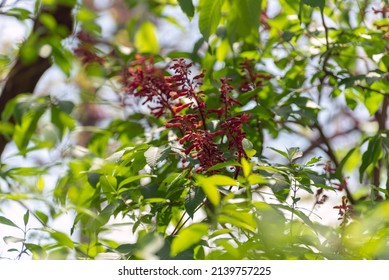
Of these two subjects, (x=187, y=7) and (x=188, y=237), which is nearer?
(x=188, y=237)

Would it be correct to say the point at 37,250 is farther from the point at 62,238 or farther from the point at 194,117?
the point at 194,117

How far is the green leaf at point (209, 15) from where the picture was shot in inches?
49.8

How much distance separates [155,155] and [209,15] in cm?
27

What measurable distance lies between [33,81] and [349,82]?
1118mm

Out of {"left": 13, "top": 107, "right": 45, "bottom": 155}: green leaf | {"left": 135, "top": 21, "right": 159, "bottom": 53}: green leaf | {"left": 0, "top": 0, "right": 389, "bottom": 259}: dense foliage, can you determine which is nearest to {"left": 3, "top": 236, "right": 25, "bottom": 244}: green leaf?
{"left": 0, "top": 0, "right": 389, "bottom": 259}: dense foliage

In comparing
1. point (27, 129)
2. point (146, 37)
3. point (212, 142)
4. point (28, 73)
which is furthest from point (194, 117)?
point (146, 37)

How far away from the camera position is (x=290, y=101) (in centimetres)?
172

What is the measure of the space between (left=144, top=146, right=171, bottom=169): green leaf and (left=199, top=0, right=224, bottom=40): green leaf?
23 centimetres

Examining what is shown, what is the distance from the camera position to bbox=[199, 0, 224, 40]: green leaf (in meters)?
1.26

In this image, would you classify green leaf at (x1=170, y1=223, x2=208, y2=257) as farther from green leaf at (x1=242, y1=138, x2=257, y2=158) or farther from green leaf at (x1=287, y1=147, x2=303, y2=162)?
green leaf at (x1=287, y1=147, x2=303, y2=162)

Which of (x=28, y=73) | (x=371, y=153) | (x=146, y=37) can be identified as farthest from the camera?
(x=146, y=37)

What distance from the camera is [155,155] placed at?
1.22 meters
